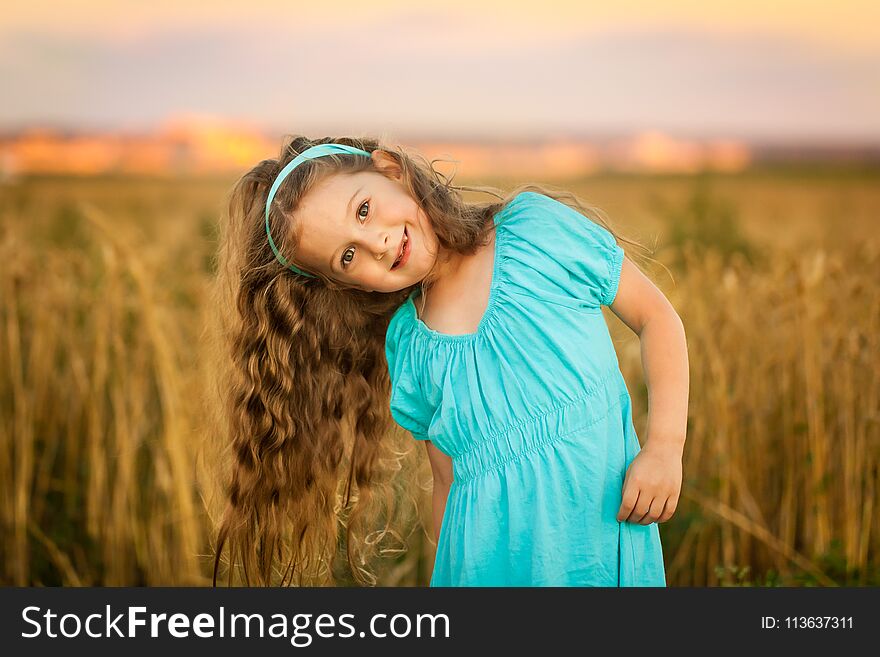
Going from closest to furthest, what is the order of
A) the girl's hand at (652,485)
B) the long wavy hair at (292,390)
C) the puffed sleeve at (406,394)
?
the girl's hand at (652,485), the puffed sleeve at (406,394), the long wavy hair at (292,390)

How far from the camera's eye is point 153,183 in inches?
504

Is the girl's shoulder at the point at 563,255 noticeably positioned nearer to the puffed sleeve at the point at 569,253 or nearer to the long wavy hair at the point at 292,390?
the puffed sleeve at the point at 569,253

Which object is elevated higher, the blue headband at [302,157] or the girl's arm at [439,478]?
the blue headband at [302,157]

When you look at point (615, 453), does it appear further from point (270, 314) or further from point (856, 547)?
point (856, 547)

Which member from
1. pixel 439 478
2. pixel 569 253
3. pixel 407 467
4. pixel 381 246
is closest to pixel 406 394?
pixel 439 478

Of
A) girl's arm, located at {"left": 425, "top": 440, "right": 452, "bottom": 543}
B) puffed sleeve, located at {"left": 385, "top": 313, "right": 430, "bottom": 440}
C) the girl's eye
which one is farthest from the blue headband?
girl's arm, located at {"left": 425, "top": 440, "right": 452, "bottom": 543}

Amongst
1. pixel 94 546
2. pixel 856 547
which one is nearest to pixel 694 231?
pixel 856 547

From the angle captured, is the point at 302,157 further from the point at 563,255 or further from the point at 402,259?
the point at 563,255

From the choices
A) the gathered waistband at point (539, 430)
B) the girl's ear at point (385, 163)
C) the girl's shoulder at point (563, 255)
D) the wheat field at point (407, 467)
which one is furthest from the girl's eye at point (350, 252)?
the wheat field at point (407, 467)

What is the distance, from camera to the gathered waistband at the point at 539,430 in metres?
1.50

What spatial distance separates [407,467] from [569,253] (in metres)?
0.87

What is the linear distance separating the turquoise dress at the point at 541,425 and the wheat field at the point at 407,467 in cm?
68

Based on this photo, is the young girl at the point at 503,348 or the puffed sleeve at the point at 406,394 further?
the puffed sleeve at the point at 406,394

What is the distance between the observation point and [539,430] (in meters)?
1.50
